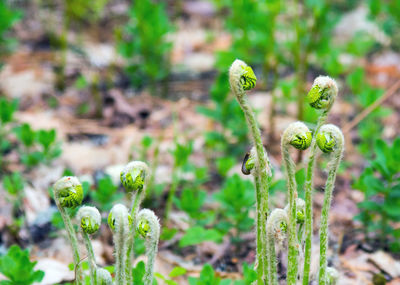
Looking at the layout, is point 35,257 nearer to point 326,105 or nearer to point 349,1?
point 326,105

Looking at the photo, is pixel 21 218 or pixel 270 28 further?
pixel 270 28

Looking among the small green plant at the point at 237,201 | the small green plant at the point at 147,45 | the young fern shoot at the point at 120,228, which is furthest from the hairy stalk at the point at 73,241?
the small green plant at the point at 147,45

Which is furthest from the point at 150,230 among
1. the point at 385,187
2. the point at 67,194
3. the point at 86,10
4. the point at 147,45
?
the point at 86,10

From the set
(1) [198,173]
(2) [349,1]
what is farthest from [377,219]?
(2) [349,1]

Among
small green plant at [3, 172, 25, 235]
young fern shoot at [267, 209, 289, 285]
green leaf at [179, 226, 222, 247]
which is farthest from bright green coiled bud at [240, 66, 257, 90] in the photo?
small green plant at [3, 172, 25, 235]

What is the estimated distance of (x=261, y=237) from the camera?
58.4 inches

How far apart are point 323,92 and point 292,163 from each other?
22 cm

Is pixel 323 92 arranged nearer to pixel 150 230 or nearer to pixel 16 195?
pixel 150 230

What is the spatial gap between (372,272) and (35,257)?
63.3 inches

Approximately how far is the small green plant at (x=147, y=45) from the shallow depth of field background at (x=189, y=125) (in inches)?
0.5

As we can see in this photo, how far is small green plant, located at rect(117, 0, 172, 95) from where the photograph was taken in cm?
407

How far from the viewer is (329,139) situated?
1.40 m

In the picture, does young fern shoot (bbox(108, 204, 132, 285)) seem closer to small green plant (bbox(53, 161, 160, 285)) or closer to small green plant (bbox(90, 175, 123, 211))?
small green plant (bbox(53, 161, 160, 285))

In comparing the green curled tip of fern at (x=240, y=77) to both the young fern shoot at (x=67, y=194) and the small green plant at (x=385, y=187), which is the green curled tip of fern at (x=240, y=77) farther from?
the small green plant at (x=385, y=187)
